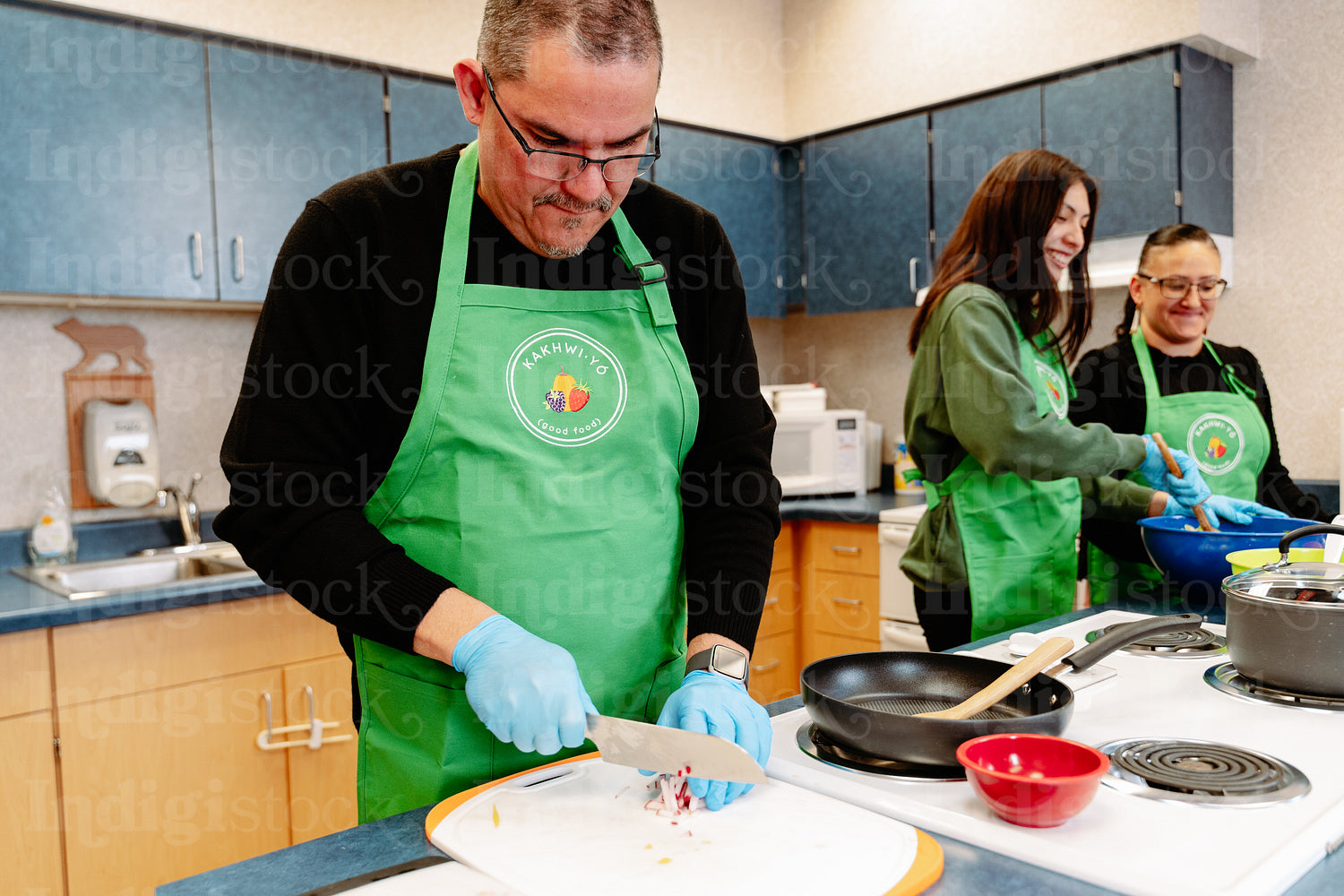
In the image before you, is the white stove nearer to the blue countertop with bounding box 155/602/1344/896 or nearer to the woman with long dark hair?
the blue countertop with bounding box 155/602/1344/896

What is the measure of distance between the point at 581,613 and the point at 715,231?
0.49 metres

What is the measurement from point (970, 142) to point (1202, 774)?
2.56 metres

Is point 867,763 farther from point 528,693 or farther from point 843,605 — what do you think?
point 843,605

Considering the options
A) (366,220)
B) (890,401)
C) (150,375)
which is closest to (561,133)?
(366,220)

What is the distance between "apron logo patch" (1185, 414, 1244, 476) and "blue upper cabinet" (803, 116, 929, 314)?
127 centimetres

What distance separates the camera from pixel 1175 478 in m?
1.90

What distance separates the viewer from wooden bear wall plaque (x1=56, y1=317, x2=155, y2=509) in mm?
2422

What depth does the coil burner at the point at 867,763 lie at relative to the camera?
2.85 ft

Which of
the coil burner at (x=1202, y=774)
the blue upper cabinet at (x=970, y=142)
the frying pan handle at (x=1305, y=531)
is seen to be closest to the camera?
the coil burner at (x=1202, y=774)

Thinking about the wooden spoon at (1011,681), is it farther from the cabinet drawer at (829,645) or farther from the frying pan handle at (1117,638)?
the cabinet drawer at (829,645)

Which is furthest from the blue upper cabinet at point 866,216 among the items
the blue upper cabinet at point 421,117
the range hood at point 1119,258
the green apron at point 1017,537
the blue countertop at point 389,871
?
the blue countertop at point 389,871

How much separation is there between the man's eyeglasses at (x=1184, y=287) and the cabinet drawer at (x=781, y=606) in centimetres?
145

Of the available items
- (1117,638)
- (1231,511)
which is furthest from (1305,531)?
(1231,511)

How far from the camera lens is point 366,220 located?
3.38 feet
